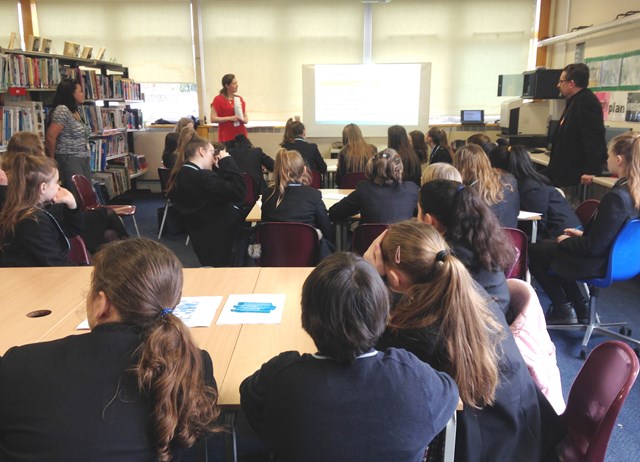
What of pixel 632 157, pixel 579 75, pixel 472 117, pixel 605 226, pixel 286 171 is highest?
pixel 579 75

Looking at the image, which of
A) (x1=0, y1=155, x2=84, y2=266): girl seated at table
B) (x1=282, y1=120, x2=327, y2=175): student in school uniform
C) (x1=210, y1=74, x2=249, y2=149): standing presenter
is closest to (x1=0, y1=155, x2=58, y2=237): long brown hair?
(x1=0, y1=155, x2=84, y2=266): girl seated at table

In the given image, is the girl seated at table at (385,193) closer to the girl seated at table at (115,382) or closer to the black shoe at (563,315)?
the black shoe at (563,315)

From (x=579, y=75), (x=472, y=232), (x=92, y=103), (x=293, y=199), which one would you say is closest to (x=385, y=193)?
(x=293, y=199)

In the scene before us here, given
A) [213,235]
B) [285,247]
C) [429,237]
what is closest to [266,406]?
[429,237]

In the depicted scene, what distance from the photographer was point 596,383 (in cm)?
138

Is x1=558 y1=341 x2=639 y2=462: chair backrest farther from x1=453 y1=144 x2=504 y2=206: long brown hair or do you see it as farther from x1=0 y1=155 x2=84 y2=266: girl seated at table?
x1=0 y1=155 x2=84 y2=266: girl seated at table

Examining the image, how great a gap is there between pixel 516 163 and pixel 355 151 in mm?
1871

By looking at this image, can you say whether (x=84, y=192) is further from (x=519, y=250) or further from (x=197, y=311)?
(x=519, y=250)

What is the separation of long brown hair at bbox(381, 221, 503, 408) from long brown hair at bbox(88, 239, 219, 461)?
522 mm

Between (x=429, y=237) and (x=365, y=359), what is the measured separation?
529 millimetres

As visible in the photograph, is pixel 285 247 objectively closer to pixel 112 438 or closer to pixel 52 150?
pixel 112 438

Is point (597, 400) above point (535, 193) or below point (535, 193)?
below

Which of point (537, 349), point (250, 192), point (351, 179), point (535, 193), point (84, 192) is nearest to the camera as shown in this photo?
point (537, 349)

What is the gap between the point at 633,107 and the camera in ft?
16.7
